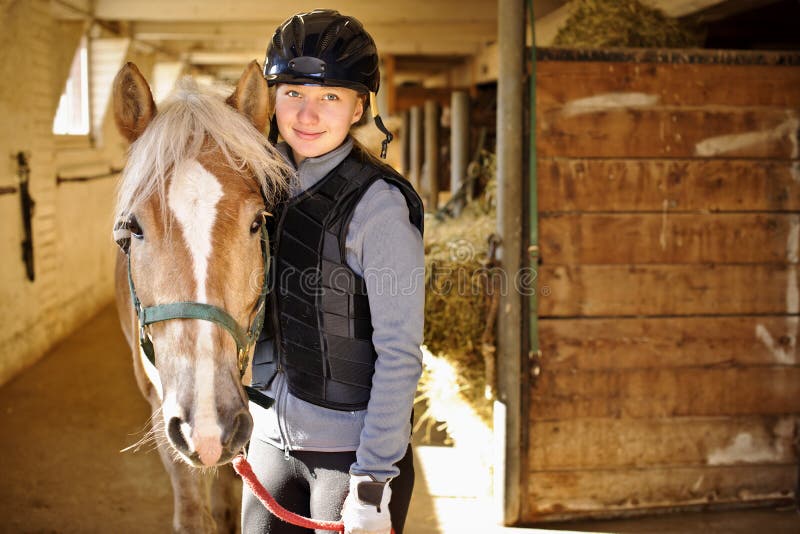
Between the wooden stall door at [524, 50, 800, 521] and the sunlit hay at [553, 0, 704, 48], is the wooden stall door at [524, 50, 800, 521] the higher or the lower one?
the lower one

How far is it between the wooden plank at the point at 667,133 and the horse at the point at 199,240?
5.12ft

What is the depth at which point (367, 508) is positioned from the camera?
49.8 inches

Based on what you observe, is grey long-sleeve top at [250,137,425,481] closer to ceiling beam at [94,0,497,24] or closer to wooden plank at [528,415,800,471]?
wooden plank at [528,415,800,471]

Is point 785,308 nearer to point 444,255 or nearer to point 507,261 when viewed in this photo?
point 507,261

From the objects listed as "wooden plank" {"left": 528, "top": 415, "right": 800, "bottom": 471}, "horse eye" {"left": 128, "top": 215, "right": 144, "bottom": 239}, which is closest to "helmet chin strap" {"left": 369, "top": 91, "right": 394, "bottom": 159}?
"horse eye" {"left": 128, "top": 215, "right": 144, "bottom": 239}

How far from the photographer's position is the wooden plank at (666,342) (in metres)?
2.87

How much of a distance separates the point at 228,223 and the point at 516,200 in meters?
1.63

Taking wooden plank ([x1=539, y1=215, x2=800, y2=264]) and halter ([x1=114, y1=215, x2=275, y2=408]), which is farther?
wooden plank ([x1=539, y1=215, x2=800, y2=264])

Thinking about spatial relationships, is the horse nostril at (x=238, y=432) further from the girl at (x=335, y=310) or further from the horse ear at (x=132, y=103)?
the horse ear at (x=132, y=103)

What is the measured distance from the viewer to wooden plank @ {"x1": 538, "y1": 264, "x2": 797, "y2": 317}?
284cm

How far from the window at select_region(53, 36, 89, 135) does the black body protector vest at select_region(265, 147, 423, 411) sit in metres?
6.48

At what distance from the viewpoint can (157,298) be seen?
131 centimetres

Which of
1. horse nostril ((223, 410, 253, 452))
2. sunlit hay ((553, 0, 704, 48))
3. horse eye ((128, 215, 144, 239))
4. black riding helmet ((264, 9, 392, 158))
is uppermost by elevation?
sunlit hay ((553, 0, 704, 48))

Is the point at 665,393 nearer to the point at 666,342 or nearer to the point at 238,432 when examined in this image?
the point at 666,342
